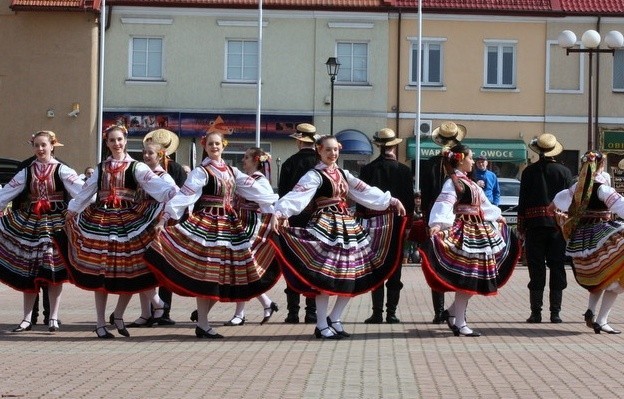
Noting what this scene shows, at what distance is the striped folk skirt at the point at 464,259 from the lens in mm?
13508

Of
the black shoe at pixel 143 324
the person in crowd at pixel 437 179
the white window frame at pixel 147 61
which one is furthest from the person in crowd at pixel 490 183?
the white window frame at pixel 147 61

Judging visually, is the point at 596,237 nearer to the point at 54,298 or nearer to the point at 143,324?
the point at 143,324

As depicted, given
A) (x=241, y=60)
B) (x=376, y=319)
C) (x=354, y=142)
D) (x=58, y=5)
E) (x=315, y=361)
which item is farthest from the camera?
(x=241, y=60)

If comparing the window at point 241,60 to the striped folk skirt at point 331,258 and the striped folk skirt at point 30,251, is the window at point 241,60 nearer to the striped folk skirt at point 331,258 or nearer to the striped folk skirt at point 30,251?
the striped folk skirt at point 30,251

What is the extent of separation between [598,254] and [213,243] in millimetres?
3460

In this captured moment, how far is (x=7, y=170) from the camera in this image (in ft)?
102

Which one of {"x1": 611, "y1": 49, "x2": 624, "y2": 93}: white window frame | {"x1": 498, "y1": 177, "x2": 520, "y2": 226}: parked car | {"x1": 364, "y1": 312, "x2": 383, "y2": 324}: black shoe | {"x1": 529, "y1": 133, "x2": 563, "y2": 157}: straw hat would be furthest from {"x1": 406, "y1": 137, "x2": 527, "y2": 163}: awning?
{"x1": 364, "y1": 312, "x2": 383, "y2": 324}: black shoe

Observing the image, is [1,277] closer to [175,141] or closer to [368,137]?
[175,141]

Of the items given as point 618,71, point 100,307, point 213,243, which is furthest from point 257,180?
point 618,71

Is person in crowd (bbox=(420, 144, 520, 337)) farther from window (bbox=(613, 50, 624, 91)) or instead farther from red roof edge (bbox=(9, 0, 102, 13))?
window (bbox=(613, 50, 624, 91))

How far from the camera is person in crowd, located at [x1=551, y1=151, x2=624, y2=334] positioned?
1380 centimetres

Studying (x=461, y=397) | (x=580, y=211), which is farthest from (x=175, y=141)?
(x=461, y=397)

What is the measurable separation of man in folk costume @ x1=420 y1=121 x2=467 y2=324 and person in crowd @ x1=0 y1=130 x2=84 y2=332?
3.52 m

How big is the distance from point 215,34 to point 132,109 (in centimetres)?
300
